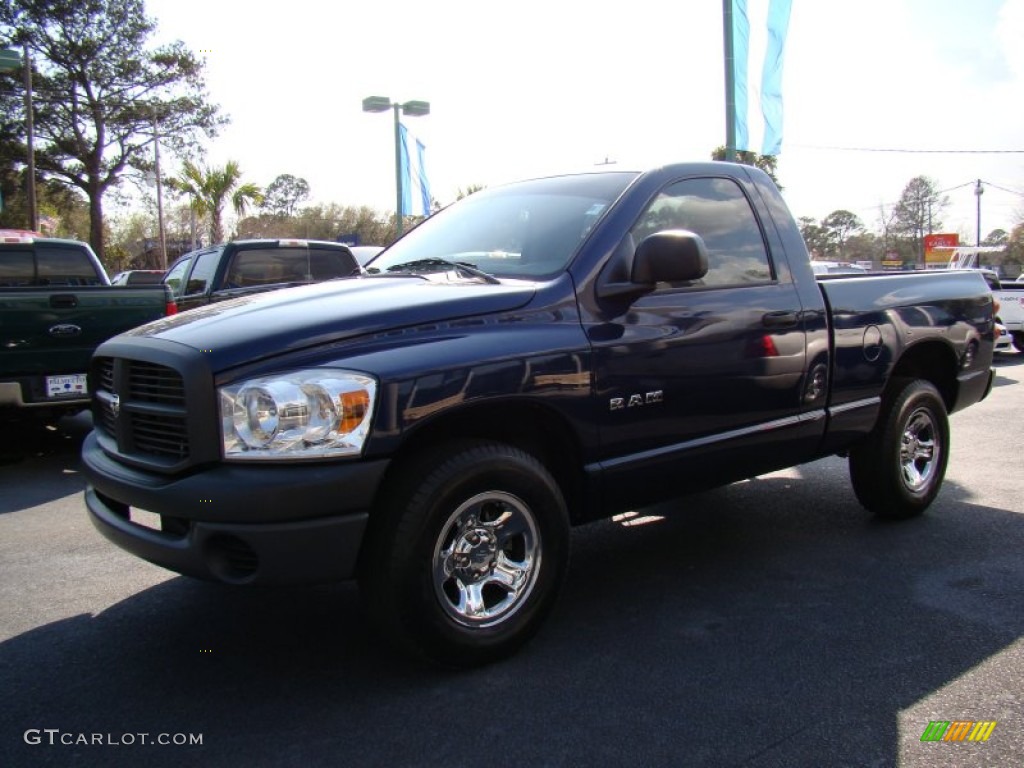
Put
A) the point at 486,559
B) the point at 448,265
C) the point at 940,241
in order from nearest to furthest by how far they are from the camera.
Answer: the point at 486,559 < the point at 448,265 < the point at 940,241

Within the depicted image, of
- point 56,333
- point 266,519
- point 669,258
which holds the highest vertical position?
point 669,258

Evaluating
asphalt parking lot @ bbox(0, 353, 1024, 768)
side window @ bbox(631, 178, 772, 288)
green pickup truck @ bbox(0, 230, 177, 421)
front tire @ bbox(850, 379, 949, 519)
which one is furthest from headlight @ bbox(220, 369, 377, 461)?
green pickup truck @ bbox(0, 230, 177, 421)

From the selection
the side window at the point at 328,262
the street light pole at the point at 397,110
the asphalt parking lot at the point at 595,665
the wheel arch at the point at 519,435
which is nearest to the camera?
the asphalt parking lot at the point at 595,665

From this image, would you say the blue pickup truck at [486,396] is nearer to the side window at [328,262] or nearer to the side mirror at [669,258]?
the side mirror at [669,258]

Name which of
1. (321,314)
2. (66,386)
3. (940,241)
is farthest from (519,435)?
(940,241)

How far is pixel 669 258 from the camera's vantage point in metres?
3.34

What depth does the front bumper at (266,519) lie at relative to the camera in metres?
2.64

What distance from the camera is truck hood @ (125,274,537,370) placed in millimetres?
2812

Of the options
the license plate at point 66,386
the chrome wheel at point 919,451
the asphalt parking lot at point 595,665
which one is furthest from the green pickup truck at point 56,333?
the chrome wheel at point 919,451

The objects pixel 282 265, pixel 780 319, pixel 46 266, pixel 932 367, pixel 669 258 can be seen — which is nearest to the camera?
pixel 669 258

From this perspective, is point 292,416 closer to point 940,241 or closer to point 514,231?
point 514,231

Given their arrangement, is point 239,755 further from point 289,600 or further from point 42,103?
point 42,103

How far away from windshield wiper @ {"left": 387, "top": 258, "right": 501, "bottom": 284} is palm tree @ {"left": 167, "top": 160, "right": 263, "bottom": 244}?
34.6m

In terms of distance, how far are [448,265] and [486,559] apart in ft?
4.57
